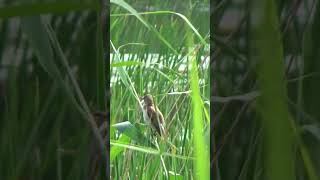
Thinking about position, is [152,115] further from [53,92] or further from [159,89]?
[53,92]

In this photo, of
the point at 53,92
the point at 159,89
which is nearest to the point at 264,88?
the point at 159,89

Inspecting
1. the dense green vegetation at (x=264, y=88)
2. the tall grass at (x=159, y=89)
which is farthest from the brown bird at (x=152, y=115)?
the dense green vegetation at (x=264, y=88)

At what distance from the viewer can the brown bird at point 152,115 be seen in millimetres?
958

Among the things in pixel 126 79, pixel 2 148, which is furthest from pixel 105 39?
pixel 2 148

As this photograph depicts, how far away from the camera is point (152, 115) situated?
0.96 m

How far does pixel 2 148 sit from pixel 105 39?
32cm

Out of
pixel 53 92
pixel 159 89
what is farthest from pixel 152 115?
pixel 53 92

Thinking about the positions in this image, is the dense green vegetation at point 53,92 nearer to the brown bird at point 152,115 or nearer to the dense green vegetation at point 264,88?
the brown bird at point 152,115

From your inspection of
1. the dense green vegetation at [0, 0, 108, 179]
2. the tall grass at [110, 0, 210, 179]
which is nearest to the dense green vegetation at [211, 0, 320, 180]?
the tall grass at [110, 0, 210, 179]

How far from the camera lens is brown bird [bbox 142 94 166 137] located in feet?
3.14

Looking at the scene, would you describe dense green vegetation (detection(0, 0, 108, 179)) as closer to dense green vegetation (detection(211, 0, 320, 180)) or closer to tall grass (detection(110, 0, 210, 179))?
tall grass (detection(110, 0, 210, 179))

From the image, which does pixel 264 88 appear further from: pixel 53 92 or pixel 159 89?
pixel 53 92

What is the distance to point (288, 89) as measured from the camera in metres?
0.92

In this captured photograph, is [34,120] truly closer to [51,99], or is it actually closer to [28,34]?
[51,99]
